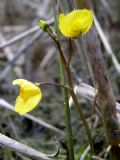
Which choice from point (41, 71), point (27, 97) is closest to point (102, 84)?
point (27, 97)

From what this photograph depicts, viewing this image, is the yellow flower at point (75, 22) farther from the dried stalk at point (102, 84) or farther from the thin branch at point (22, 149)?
the thin branch at point (22, 149)

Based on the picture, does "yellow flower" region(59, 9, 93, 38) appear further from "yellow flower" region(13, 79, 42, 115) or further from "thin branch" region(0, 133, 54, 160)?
"thin branch" region(0, 133, 54, 160)

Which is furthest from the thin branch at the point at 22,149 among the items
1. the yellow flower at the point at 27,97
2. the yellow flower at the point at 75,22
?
the yellow flower at the point at 75,22

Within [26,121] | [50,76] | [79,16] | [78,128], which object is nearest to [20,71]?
[50,76]

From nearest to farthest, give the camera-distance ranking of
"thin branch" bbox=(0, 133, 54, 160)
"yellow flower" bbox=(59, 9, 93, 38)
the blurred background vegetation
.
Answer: "yellow flower" bbox=(59, 9, 93, 38) < "thin branch" bbox=(0, 133, 54, 160) < the blurred background vegetation

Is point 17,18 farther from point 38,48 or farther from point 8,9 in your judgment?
point 38,48

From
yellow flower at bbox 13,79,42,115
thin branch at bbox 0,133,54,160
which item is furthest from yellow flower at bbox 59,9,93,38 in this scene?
thin branch at bbox 0,133,54,160
